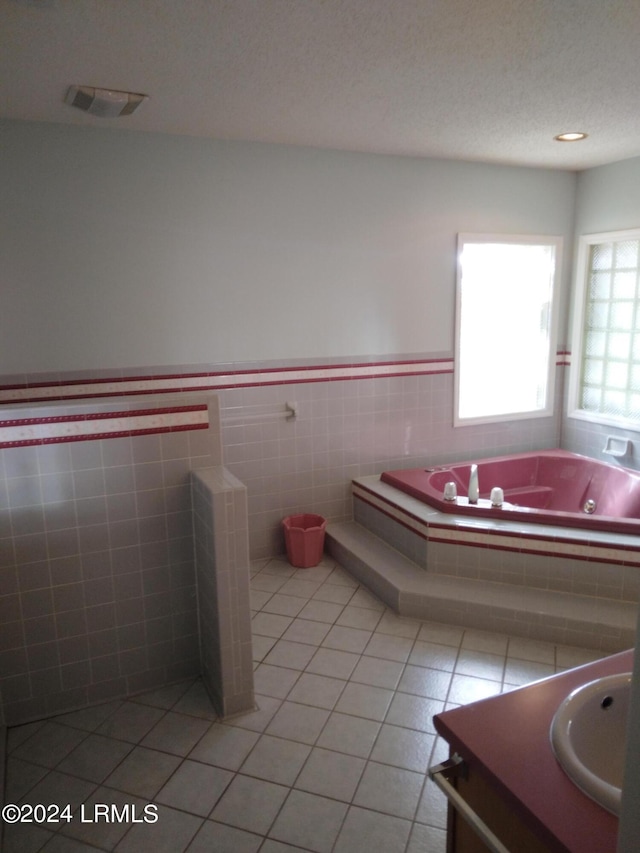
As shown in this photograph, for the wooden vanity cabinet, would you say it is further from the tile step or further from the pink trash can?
the pink trash can

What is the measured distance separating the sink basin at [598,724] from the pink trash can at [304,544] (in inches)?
96.7

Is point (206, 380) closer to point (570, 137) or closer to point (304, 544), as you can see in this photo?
point (304, 544)

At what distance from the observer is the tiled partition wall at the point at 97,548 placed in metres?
2.35

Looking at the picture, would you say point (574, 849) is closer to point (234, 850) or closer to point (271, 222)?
point (234, 850)

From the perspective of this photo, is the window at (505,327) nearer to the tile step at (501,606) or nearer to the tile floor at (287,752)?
the tile step at (501,606)

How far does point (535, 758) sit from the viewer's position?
1.24m

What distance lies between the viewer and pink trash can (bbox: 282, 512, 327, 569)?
377 centimetres

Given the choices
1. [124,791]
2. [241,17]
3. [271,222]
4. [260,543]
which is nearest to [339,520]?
[260,543]

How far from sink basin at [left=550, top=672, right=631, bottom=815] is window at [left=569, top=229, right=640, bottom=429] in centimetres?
326

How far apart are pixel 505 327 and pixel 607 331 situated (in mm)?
746

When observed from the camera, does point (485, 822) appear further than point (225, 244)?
No

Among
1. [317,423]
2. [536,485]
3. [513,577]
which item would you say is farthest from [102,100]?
[536,485]

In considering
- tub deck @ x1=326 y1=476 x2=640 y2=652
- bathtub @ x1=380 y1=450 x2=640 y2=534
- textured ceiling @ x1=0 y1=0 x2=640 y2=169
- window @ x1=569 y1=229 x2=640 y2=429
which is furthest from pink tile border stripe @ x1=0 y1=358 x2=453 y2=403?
textured ceiling @ x1=0 y1=0 x2=640 y2=169

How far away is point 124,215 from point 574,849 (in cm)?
336
